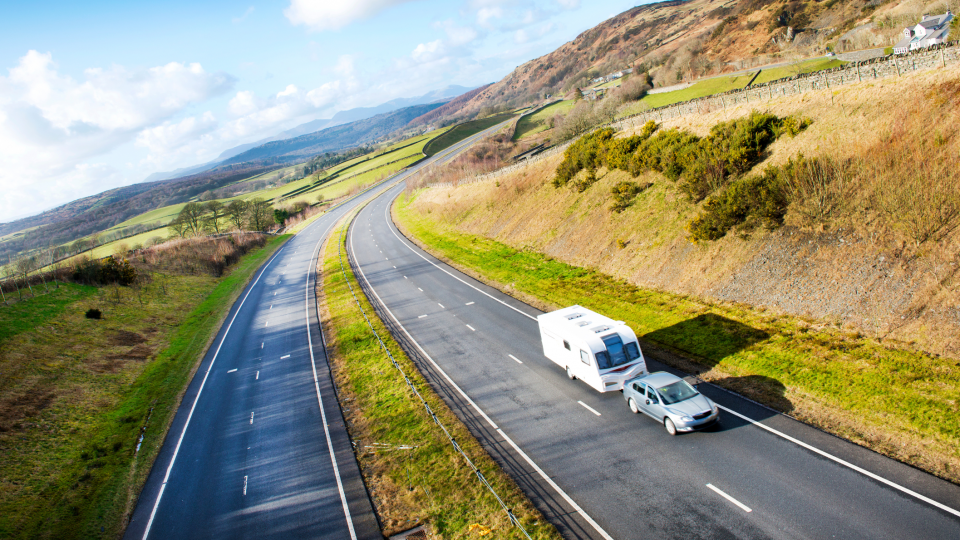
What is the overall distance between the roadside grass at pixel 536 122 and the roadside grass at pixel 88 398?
253ft

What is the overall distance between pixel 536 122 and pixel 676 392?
103m

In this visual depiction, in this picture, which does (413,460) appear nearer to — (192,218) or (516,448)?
(516,448)

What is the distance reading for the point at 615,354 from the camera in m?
17.0

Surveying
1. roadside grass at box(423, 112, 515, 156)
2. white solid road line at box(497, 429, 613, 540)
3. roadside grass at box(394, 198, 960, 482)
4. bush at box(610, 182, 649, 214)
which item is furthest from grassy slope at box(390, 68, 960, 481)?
roadside grass at box(423, 112, 515, 156)

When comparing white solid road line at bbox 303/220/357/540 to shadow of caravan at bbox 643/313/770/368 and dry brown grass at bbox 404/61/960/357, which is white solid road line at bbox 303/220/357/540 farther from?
dry brown grass at bbox 404/61/960/357

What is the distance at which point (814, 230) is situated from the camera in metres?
20.7

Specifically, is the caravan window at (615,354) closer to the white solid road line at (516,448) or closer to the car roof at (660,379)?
the car roof at (660,379)

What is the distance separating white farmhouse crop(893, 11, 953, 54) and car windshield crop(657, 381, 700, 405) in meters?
58.7

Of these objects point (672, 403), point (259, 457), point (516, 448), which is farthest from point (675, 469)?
point (259, 457)

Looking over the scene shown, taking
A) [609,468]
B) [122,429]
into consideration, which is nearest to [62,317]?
[122,429]

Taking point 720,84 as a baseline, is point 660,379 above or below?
below

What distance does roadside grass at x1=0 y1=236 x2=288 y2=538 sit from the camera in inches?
633

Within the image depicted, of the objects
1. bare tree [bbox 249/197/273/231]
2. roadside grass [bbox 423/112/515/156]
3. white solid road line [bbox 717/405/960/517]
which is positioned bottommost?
white solid road line [bbox 717/405/960/517]

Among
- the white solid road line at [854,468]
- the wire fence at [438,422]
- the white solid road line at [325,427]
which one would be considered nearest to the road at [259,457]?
the white solid road line at [325,427]
